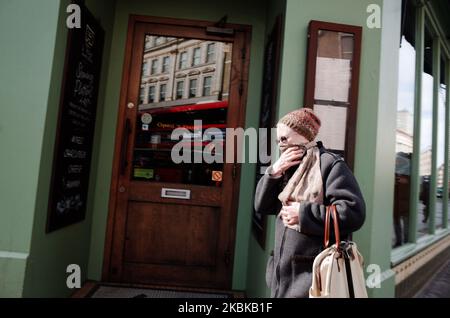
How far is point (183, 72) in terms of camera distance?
357 centimetres

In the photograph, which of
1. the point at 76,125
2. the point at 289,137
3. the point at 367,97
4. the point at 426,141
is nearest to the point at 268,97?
the point at 367,97

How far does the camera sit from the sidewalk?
3.41 m

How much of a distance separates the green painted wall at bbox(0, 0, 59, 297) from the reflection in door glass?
1.19 metres

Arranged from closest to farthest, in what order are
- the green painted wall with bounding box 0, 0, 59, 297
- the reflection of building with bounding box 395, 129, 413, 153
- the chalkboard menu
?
the green painted wall with bounding box 0, 0, 59, 297
the chalkboard menu
the reflection of building with bounding box 395, 129, 413, 153

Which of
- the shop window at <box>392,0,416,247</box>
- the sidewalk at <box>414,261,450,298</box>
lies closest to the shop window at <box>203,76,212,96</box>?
the shop window at <box>392,0,416,247</box>

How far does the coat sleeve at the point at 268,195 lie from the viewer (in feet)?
5.64

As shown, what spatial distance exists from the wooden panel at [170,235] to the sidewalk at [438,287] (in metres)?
2.20

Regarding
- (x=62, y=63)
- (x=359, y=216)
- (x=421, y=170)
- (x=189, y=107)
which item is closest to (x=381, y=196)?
(x=359, y=216)

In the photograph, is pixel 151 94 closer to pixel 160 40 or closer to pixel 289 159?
pixel 160 40

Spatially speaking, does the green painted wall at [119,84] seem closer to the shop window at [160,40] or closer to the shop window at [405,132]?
the shop window at [160,40]

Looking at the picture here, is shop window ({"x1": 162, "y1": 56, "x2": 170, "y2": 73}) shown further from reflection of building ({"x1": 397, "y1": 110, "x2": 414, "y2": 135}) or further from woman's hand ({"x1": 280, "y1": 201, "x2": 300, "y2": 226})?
woman's hand ({"x1": 280, "y1": 201, "x2": 300, "y2": 226})

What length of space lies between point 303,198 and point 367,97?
1329mm

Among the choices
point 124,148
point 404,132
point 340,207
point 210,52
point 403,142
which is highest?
point 210,52
